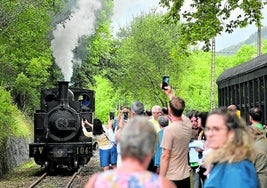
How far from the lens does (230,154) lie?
4.04 m

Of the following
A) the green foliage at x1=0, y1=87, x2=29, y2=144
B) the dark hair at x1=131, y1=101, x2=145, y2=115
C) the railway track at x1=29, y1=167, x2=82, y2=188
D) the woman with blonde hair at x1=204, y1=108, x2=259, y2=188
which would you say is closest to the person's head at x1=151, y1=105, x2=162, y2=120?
the dark hair at x1=131, y1=101, x2=145, y2=115

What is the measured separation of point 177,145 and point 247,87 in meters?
9.15

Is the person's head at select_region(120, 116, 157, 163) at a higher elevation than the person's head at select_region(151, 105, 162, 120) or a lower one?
lower

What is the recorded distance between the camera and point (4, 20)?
22.4 meters

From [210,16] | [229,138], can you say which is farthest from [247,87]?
[229,138]

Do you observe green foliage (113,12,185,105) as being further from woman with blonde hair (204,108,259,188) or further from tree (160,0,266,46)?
woman with blonde hair (204,108,259,188)

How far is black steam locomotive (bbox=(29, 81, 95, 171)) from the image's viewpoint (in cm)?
2064

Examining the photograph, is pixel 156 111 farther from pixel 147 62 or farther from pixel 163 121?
pixel 147 62

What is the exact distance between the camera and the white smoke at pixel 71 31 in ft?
102

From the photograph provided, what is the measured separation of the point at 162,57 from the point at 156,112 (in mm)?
40771

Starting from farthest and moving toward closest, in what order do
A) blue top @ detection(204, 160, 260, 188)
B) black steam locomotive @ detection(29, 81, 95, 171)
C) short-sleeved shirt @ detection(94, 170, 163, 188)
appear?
black steam locomotive @ detection(29, 81, 95, 171), blue top @ detection(204, 160, 260, 188), short-sleeved shirt @ detection(94, 170, 163, 188)

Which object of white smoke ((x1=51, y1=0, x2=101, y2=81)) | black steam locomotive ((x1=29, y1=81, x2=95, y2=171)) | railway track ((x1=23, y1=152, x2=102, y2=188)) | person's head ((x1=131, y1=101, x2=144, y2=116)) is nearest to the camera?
person's head ((x1=131, y1=101, x2=144, y2=116))

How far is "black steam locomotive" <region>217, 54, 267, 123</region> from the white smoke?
1237 centimetres

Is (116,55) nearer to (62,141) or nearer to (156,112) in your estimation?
(62,141)
